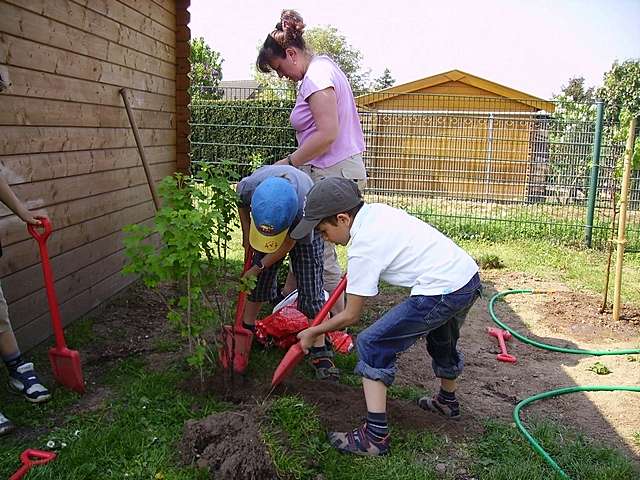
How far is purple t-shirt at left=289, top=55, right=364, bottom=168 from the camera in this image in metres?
3.50

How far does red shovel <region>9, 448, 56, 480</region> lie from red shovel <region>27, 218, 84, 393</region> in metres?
0.58

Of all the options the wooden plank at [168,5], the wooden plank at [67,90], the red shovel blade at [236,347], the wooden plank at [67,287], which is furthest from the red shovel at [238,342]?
the wooden plank at [168,5]

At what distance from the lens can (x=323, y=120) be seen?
350 centimetres

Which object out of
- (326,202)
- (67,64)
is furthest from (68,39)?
(326,202)

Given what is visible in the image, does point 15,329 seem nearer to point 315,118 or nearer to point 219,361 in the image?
point 219,361

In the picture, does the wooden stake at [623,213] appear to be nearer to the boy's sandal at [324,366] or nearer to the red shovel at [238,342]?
the boy's sandal at [324,366]

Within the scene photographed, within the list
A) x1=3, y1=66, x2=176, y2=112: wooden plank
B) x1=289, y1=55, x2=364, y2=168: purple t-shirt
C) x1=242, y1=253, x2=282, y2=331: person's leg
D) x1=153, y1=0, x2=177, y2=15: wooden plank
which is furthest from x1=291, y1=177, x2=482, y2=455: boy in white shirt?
x1=153, y1=0, x2=177, y2=15: wooden plank

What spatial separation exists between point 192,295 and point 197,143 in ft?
20.9

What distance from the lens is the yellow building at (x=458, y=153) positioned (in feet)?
27.1

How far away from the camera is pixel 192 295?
9.43ft

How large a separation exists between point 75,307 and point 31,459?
6.28 ft

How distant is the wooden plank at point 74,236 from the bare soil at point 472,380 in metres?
0.60

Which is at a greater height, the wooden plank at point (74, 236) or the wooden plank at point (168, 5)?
the wooden plank at point (168, 5)

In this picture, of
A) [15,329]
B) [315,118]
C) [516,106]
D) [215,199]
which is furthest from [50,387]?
[516,106]
